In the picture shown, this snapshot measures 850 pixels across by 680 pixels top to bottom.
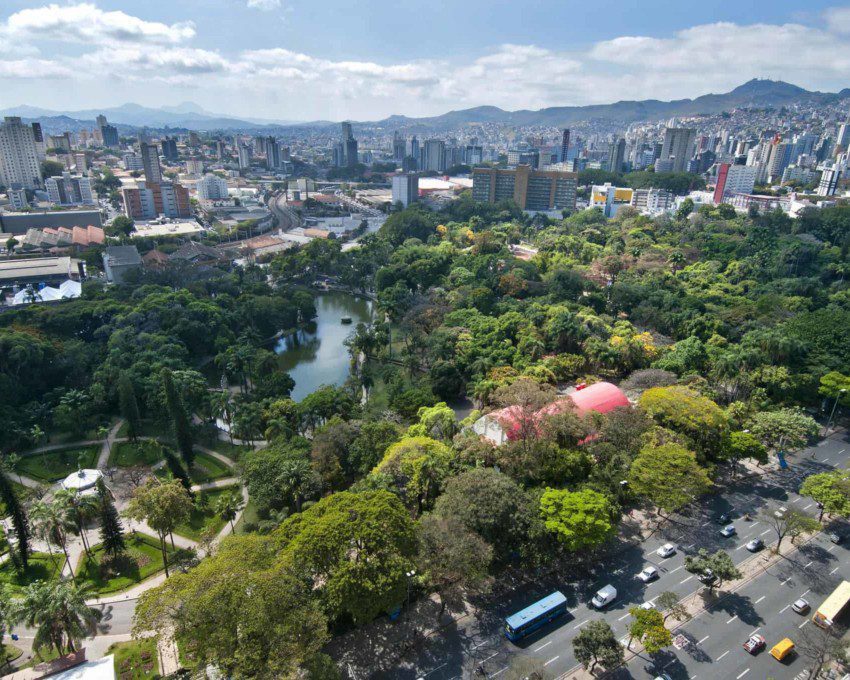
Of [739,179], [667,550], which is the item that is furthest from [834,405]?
[739,179]

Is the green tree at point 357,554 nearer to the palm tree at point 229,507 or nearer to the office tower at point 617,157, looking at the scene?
the palm tree at point 229,507

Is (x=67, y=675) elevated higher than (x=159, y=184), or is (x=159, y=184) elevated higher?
(x=159, y=184)

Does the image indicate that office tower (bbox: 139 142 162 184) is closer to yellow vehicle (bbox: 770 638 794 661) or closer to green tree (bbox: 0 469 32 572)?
green tree (bbox: 0 469 32 572)

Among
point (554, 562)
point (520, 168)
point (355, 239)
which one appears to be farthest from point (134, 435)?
point (520, 168)

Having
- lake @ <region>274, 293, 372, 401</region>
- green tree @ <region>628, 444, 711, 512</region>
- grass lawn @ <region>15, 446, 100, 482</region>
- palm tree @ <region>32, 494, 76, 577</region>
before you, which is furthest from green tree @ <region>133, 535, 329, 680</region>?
lake @ <region>274, 293, 372, 401</region>

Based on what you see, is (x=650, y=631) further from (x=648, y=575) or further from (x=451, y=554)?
(x=451, y=554)

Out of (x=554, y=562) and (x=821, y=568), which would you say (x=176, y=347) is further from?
(x=821, y=568)

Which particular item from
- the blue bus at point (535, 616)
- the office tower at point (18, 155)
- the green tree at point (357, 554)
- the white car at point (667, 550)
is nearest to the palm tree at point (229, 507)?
the green tree at point (357, 554)

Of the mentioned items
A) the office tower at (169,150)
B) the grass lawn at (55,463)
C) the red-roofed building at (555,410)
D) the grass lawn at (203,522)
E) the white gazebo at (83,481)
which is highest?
the office tower at (169,150)
